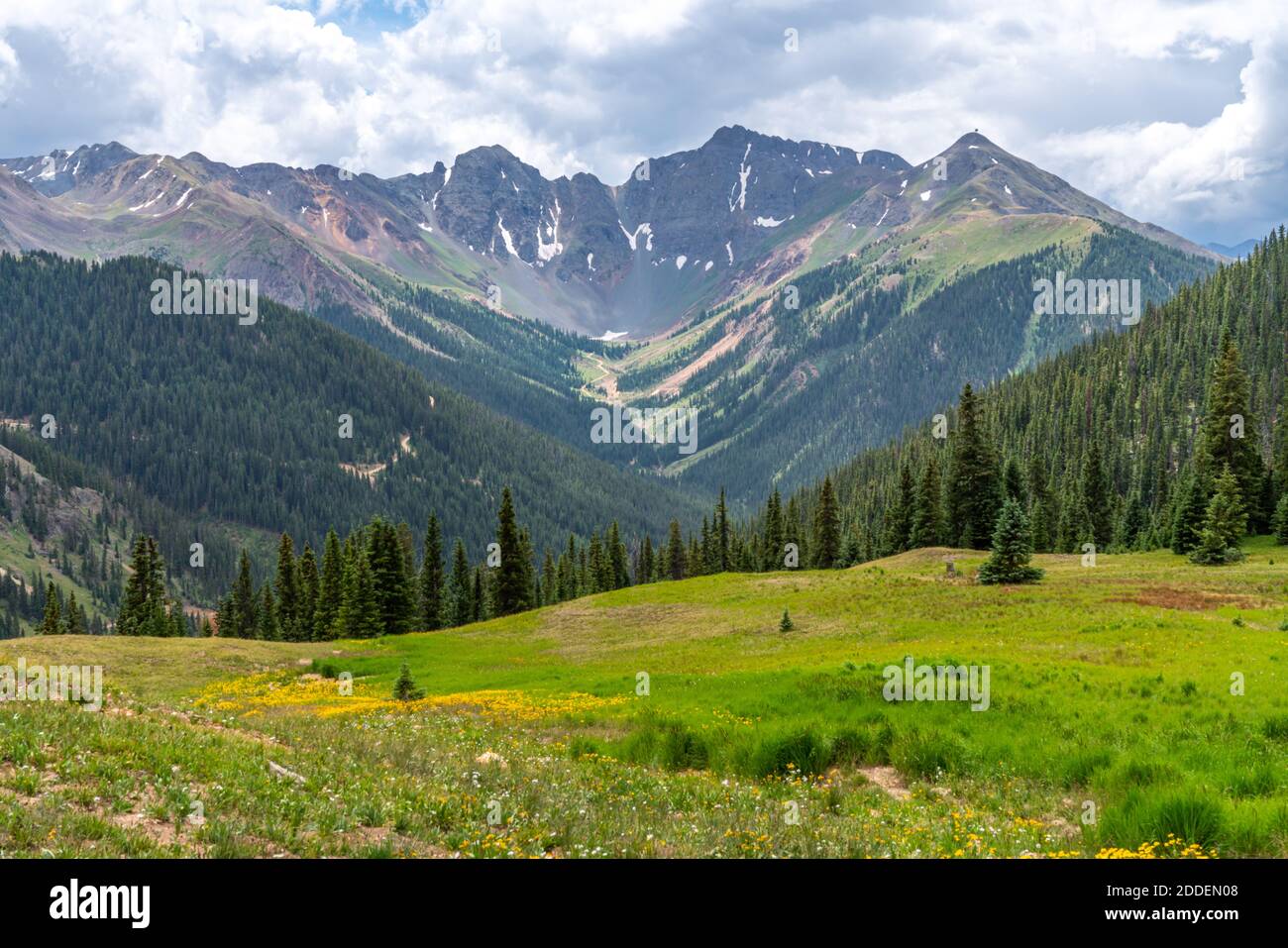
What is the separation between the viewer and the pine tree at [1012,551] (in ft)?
151

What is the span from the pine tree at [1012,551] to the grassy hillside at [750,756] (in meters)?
9.03

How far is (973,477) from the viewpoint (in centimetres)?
7925

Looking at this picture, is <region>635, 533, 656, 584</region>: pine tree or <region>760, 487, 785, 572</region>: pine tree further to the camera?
<region>635, 533, 656, 584</region>: pine tree

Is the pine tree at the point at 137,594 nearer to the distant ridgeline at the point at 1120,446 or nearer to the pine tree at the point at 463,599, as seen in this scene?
the pine tree at the point at 463,599

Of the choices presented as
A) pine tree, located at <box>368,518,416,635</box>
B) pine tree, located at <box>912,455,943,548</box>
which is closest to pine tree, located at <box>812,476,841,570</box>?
pine tree, located at <box>912,455,943,548</box>

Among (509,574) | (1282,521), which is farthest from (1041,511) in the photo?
(509,574)

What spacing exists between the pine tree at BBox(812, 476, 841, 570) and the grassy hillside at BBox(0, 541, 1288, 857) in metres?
67.9

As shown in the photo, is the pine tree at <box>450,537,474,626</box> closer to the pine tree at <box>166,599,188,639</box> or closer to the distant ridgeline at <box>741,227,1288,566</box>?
the pine tree at <box>166,599,188,639</box>

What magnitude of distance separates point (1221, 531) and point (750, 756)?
175ft

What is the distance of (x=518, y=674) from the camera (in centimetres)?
4003

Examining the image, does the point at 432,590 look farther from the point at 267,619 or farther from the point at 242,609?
the point at 242,609

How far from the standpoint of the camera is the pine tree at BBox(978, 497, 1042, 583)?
45938 millimetres
